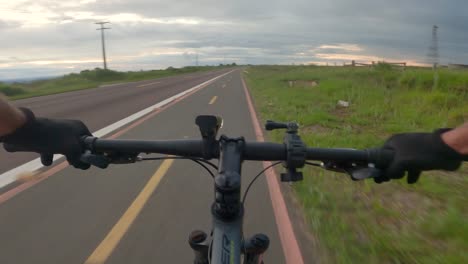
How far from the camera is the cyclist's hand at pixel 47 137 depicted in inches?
63.5

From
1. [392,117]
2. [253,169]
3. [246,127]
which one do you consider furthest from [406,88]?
[253,169]

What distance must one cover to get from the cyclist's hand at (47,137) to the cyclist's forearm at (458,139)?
145cm

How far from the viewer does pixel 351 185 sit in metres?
5.88

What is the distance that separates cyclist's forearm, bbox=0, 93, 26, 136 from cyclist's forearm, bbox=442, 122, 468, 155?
Answer: 1595 mm

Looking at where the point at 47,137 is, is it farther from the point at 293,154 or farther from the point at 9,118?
the point at 293,154

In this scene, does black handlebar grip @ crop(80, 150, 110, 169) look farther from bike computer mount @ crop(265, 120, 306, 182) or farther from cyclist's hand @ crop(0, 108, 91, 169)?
bike computer mount @ crop(265, 120, 306, 182)

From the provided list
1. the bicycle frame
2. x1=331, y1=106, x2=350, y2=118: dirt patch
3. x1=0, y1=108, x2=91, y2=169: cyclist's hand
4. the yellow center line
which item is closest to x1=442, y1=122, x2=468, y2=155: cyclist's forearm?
the bicycle frame

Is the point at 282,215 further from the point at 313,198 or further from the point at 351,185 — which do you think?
the point at 351,185

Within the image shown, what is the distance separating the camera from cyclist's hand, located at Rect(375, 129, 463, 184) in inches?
56.0

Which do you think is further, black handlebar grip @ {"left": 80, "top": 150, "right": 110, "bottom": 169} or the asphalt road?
the asphalt road

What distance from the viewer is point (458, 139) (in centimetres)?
137

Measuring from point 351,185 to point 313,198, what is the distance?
3.00ft

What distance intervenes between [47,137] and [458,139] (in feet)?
5.18

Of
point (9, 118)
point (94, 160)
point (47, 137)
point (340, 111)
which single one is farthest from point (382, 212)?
point (340, 111)
